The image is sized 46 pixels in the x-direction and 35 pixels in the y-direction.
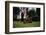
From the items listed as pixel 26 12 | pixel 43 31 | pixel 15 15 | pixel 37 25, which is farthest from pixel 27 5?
pixel 43 31

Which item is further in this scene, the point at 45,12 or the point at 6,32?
the point at 45,12

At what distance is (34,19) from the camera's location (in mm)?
1401

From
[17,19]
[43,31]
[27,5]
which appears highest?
[27,5]

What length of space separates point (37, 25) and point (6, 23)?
502 mm

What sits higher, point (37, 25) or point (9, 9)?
point (9, 9)

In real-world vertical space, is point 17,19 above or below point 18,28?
above

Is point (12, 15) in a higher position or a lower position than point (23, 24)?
higher

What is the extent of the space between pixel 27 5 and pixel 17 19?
27 cm

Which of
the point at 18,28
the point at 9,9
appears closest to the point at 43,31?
the point at 18,28

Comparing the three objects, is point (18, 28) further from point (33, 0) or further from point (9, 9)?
point (33, 0)

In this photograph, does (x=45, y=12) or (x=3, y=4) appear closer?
(x=3, y=4)

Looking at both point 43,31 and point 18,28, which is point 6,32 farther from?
point 43,31

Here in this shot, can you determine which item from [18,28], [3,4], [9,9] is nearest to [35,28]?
[18,28]

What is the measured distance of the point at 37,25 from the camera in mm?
1417
